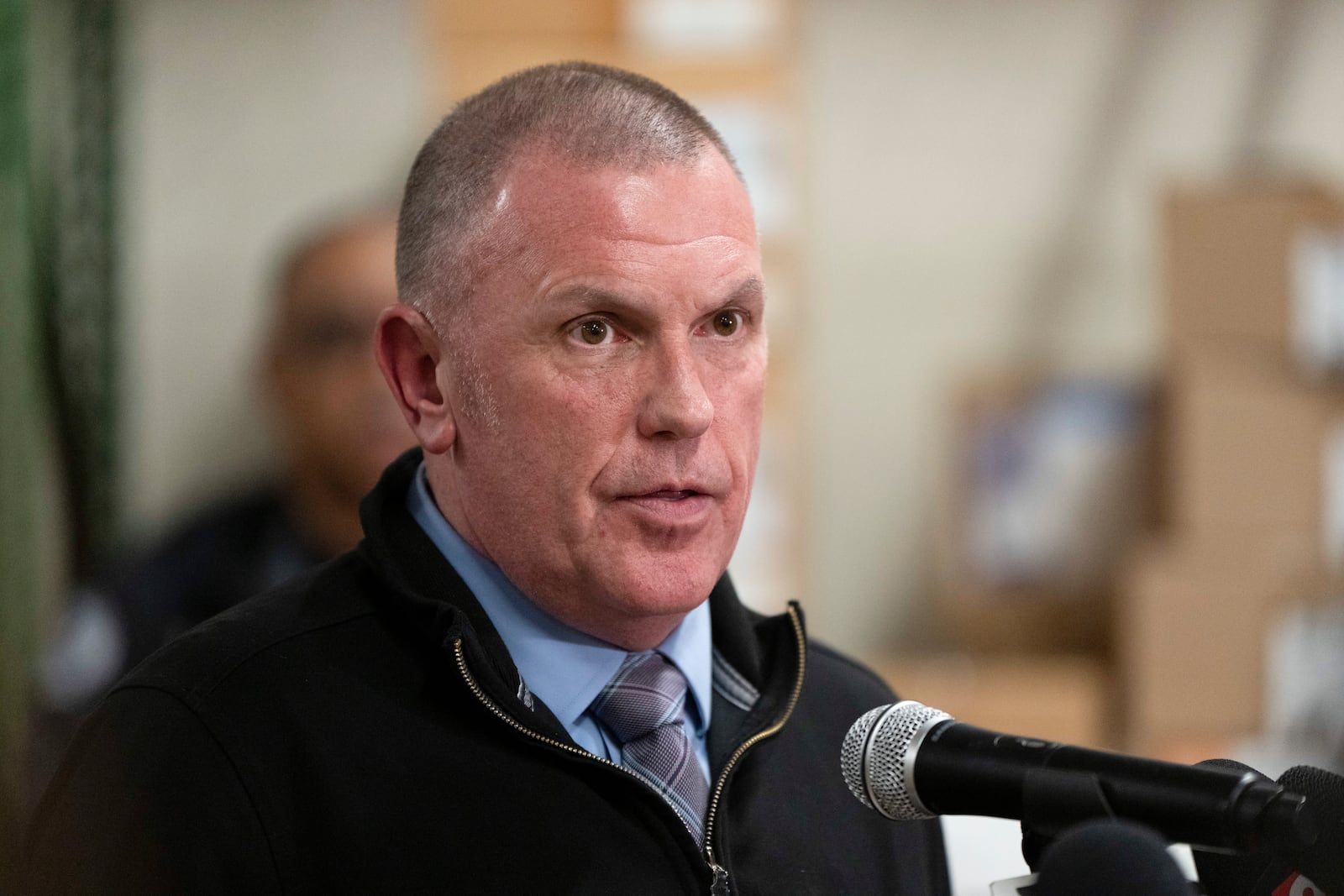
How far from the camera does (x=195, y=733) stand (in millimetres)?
994

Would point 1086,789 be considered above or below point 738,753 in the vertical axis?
above

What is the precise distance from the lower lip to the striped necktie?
0.13 m

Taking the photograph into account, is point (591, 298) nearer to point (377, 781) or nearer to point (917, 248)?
point (377, 781)

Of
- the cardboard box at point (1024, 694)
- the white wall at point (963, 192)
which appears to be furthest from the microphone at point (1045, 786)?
the white wall at point (963, 192)

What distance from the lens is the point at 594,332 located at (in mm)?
1051

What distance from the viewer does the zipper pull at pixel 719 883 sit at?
3.41 ft

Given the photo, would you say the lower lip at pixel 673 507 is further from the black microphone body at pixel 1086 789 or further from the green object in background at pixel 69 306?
the green object in background at pixel 69 306

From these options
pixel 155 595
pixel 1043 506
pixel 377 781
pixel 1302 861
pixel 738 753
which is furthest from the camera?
pixel 1043 506

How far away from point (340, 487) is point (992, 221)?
5.72 feet

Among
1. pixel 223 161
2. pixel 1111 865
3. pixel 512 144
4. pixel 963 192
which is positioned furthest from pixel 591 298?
pixel 963 192

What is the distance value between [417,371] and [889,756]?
47 centimetres

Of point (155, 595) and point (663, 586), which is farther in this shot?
point (155, 595)

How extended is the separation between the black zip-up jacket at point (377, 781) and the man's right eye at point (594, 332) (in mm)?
206

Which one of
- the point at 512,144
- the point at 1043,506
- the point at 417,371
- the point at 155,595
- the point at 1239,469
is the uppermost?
the point at 512,144
